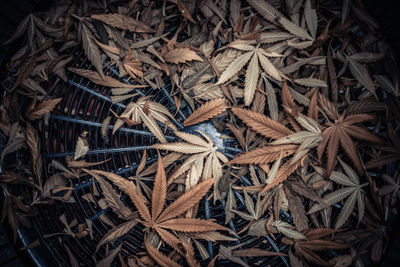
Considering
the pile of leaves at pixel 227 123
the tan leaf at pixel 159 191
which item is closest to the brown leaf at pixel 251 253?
the pile of leaves at pixel 227 123

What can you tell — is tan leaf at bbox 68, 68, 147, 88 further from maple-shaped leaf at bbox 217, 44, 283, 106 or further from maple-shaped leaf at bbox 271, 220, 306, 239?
maple-shaped leaf at bbox 271, 220, 306, 239

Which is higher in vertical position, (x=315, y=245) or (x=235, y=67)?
(x=235, y=67)

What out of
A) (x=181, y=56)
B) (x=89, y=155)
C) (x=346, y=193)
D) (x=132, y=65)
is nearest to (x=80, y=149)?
(x=89, y=155)

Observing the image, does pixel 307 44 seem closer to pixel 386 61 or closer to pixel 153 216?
pixel 386 61

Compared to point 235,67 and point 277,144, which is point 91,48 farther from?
point 277,144

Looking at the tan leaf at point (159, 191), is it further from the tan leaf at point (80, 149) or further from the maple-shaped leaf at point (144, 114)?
the tan leaf at point (80, 149)

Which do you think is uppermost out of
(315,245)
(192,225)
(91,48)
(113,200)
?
(91,48)

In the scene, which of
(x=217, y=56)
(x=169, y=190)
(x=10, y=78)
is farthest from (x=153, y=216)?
(x=10, y=78)
